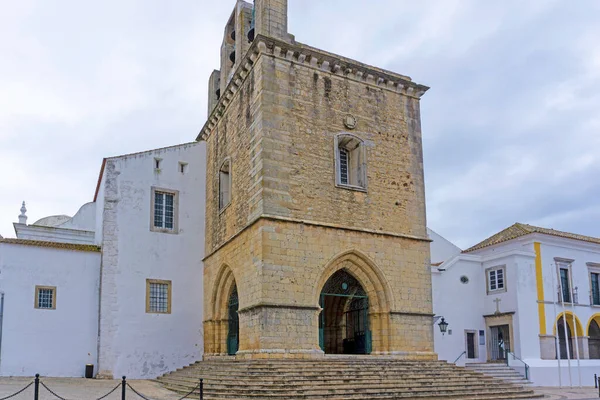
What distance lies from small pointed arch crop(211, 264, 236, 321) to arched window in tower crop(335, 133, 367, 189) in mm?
4757

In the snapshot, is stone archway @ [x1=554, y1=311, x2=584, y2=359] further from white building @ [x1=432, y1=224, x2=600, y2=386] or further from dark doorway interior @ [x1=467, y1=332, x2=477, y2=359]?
dark doorway interior @ [x1=467, y1=332, x2=477, y2=359]

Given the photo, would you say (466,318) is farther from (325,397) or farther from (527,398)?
(325,397)

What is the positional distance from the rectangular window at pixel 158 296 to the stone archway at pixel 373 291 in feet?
19.0

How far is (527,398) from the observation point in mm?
17125

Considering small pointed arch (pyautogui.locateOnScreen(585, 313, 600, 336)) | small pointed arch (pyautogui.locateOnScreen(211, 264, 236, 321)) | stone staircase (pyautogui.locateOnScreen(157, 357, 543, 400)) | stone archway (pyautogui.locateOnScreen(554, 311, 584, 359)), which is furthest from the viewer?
small pointed arch (pyautogui.locateOnScreen(585, 313, 600, 336))

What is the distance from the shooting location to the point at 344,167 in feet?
66.0

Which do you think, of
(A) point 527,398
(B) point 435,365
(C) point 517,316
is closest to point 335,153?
(B) point 435,365

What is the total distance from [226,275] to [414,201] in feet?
21.5

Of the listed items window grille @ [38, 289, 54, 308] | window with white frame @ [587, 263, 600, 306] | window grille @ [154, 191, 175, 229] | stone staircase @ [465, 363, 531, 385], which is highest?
window grille @ [154, 191, 175, 229]

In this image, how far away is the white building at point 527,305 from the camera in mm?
23859

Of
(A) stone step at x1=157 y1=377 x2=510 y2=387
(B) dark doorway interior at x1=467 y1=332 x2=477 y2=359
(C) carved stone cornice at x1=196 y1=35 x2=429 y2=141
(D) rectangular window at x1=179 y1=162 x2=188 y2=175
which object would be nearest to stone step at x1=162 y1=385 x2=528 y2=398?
(A) stone step at x1=157 y1=377 x2=510 y2=387

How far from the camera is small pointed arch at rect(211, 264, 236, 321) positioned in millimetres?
20391

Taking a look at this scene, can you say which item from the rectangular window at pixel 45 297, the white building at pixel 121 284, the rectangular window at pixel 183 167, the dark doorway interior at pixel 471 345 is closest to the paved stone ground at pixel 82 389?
the white building at pixel 121 284

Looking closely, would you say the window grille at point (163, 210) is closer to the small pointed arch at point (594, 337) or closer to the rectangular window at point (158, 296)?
the rectangular window at point (158, 296)
